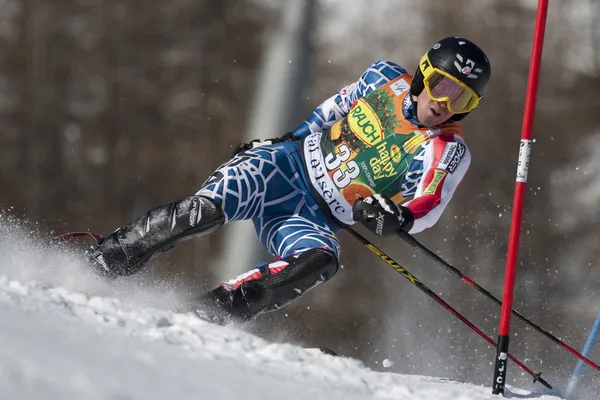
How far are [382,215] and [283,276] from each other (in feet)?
1.50

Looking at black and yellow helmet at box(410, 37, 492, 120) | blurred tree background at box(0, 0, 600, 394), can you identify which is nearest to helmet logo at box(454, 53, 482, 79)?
black and yellow helmet at box(410, 37, 492, 120)

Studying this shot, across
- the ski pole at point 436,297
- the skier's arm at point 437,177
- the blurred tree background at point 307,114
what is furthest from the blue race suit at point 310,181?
the blurred tree background at point 307,114

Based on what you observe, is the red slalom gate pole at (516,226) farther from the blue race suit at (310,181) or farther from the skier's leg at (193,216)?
the skier's leg at (193,216)

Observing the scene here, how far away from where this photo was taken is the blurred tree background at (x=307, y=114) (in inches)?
596

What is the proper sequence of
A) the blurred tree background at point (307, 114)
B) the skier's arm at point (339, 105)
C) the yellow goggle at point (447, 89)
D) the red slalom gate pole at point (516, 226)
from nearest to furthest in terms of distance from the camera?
the red slalom gate pole at point (516, 226) < the yellow goggle at point (447, 89) < the skier's arm at point (339, 105) < the blurred tree background at point (307, 114)

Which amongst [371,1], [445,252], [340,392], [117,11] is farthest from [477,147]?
[340,392]

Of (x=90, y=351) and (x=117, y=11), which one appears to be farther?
(x=117, y=11)

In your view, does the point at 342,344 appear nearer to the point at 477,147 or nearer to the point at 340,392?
the point at 477,147

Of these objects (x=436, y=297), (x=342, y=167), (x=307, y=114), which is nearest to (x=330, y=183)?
(x=342, y=167)

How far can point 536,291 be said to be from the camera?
1504 cm

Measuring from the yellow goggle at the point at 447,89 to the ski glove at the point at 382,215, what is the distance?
0.51m

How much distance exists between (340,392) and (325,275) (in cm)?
115

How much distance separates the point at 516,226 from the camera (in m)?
3.89

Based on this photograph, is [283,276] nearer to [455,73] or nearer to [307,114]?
[455,73]
